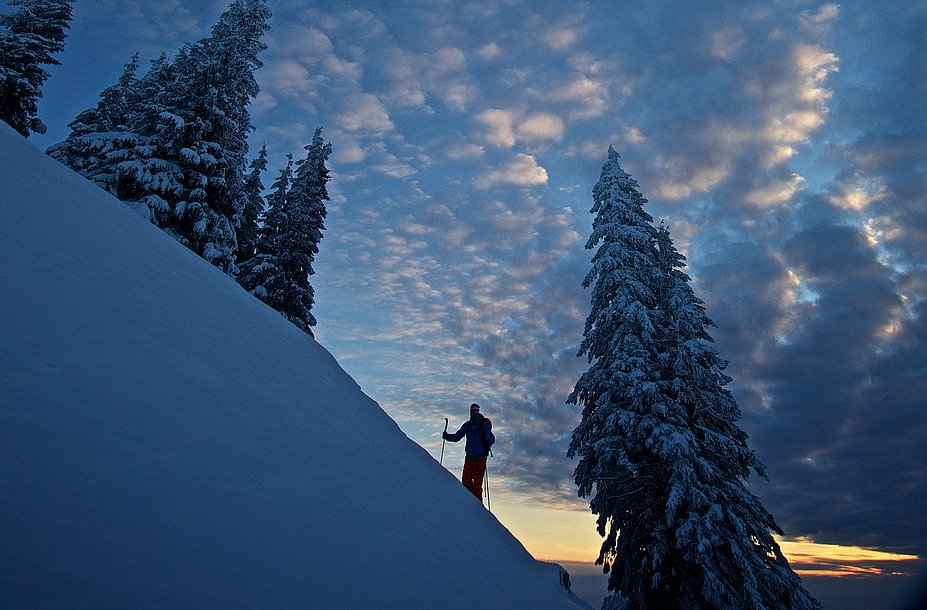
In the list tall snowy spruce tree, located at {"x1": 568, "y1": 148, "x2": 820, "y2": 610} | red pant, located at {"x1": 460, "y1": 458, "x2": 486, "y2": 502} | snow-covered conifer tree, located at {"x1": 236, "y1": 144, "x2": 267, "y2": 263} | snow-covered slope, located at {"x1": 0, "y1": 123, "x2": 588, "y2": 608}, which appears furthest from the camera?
snow-covered conifer tree, located at {"x1": 236, "y1": 144, "x2": 267, "y2": 263}

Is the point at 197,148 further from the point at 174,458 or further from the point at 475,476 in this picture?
the point at 174,458

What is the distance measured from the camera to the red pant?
9.92m

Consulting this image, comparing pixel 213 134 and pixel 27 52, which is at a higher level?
pixel 27 52

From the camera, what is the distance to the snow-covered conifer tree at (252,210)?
2744cm

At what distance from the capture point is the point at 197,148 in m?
19.5

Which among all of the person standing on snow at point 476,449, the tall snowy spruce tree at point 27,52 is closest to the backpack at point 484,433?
the person standing on snow at point 476,449

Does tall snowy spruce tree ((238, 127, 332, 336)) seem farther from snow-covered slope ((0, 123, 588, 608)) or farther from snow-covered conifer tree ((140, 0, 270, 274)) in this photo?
snow-covered slope ((0, 123, 588, 608))

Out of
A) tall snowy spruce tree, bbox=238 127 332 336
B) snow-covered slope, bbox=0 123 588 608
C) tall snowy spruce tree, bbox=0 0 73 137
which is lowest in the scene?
snow-covered slope, bbox=0 123 588 608

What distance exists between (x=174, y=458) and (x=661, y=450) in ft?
39.3

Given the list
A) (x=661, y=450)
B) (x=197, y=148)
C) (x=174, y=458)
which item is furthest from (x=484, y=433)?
(x=197, y=148)

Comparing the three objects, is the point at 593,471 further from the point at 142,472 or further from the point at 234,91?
the point at 234,91

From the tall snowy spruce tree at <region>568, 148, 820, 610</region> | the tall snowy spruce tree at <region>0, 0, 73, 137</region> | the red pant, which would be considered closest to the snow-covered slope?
the red pant

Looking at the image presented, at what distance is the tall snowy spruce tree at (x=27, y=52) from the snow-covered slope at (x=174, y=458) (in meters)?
20.1

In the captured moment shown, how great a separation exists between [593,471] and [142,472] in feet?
43.4
